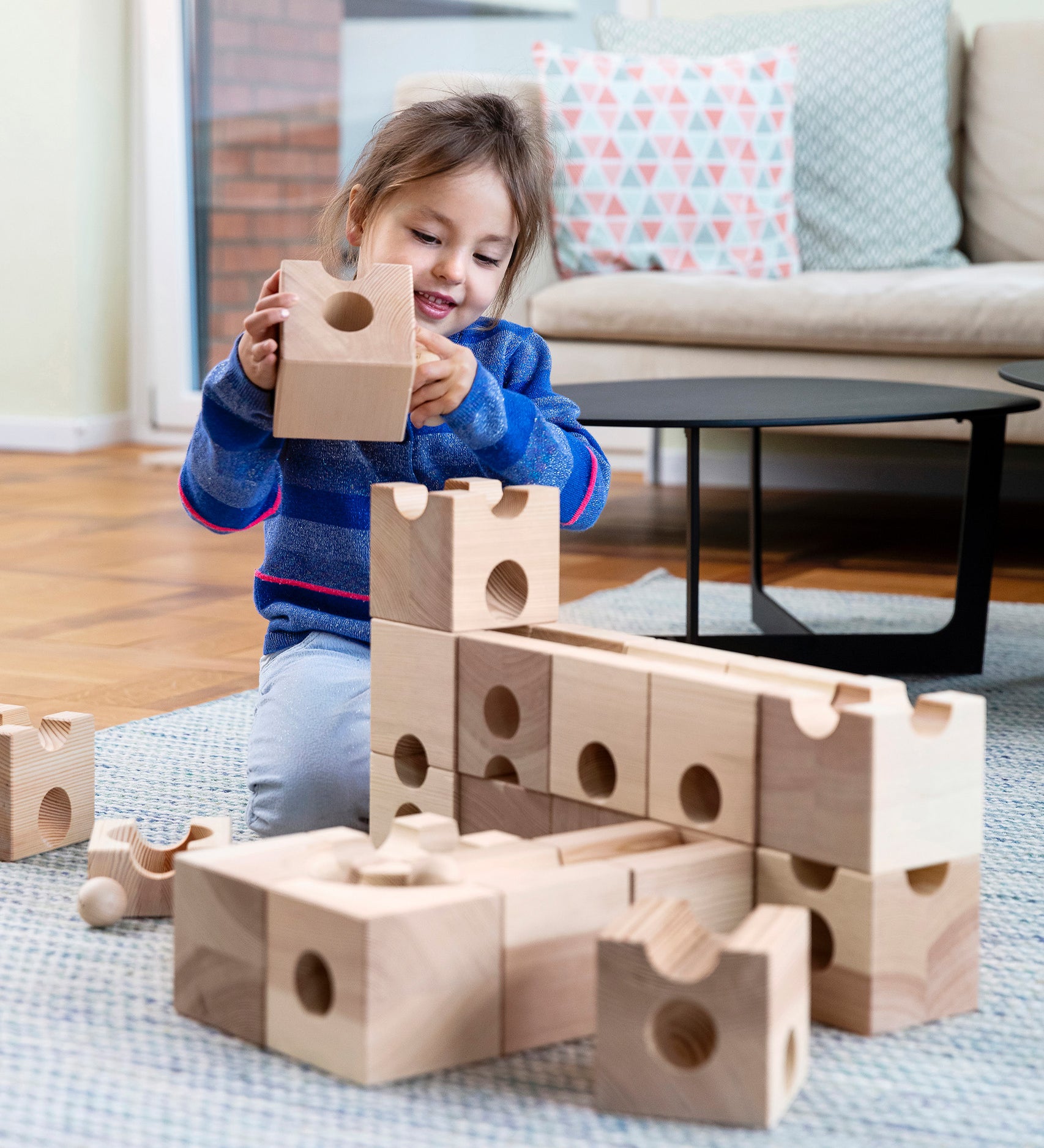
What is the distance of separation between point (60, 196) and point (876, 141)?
1934 mm

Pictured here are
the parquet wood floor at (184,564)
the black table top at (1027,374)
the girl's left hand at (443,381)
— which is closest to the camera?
the girl's left hand at (443,381)

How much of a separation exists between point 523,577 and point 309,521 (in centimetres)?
29

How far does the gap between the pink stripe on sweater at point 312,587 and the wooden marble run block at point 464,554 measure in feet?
0.65

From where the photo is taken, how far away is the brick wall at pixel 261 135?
376 centimetres

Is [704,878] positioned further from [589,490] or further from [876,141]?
[876,141]

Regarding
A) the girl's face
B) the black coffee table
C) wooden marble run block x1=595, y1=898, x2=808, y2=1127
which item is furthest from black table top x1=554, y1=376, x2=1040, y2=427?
wooden marble run block x1=595, y1=898, x2=808, y2=1127

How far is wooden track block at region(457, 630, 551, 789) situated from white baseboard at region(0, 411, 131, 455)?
3.01m

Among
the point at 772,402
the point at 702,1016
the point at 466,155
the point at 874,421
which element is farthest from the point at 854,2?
the point at 702,1016

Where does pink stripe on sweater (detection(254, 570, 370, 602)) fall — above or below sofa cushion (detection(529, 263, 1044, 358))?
below

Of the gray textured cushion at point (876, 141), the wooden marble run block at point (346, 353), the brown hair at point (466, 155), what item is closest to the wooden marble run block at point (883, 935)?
the wooden marble run block at point (346, 353)

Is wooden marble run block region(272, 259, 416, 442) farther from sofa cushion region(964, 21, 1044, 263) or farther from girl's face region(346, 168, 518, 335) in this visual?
sofa cushion region(964, 21, 1044, 263)

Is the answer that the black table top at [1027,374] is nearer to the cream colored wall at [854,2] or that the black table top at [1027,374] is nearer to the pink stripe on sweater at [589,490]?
the pink stripe on sweater at [589,490]

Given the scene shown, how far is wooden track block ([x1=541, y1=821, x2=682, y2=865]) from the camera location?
2.69 feet

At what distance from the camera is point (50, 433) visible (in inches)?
148
